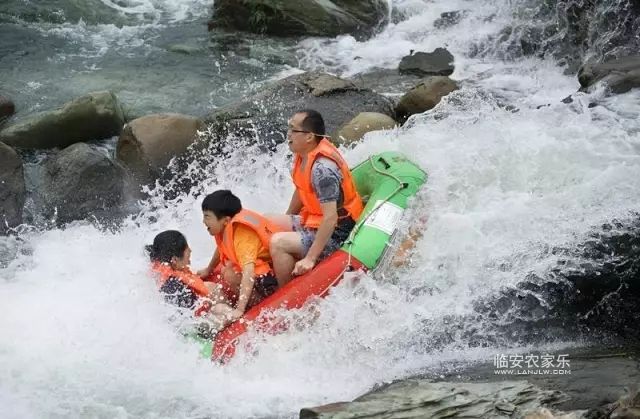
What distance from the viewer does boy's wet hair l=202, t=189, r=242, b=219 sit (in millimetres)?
5723

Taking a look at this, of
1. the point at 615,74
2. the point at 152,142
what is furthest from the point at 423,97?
the point at 152,142

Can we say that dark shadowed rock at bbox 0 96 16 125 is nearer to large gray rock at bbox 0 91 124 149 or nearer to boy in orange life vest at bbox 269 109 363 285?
large gray rock at bbox 0 91 124 149

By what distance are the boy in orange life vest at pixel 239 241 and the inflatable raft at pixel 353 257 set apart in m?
0.17

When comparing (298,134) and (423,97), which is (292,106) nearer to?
(423,97)

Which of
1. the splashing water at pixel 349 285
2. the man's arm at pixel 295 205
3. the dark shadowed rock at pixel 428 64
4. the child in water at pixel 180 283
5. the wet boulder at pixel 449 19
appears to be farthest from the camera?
the wet boulder at pixel 449 19

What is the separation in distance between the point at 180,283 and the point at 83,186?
314cm

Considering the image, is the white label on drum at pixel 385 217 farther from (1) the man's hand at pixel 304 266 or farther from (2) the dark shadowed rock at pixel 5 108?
(2) the dark shadowed rock at pixel 5 108

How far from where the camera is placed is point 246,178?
8.56m

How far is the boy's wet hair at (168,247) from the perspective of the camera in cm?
586

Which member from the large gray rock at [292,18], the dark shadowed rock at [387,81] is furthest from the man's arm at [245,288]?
Result: the large gray rock at [292,18]

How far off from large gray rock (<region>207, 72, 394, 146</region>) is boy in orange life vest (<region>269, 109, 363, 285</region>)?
2888 mm

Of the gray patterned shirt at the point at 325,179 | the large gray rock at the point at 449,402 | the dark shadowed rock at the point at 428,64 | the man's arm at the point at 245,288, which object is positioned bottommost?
A: the large gray rock at the point at 449,402

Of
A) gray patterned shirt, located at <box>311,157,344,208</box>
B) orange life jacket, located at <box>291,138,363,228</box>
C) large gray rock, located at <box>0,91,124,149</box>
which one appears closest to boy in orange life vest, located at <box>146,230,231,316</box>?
orange life jacket, located at <box>291,138,363,228</box>

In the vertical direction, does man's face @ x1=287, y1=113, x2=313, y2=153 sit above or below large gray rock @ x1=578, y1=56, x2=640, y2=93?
below
